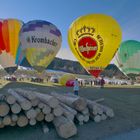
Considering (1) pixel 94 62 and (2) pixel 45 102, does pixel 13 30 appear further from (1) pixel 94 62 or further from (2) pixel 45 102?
(2) pixel 45 102

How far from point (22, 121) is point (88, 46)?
14.0m

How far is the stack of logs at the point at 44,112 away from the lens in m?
7.66

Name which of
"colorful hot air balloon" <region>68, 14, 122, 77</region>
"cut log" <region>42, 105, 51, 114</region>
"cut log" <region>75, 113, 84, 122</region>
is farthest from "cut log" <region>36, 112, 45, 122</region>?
"colorful hot air balloon" <region>68, 14, 122, 77</region>

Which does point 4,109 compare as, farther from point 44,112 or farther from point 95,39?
point 95,39

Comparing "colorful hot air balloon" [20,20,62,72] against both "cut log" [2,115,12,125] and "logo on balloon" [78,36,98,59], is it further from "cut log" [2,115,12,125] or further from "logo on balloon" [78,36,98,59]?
"cut log" [2,115,12,125]

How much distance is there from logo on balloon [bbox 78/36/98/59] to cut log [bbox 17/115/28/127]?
1382 centimetres

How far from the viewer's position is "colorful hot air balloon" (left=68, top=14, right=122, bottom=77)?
21.0 metres

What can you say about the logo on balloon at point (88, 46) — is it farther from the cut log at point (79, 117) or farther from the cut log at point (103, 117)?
the cut log at point (79, 117)

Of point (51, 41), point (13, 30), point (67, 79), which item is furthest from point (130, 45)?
point (13, 30)

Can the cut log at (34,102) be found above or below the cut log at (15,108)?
above

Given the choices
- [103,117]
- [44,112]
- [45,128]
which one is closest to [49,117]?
[44,112]

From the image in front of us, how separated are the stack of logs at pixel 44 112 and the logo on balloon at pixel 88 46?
40.5 feet

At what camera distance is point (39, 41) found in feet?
86.1

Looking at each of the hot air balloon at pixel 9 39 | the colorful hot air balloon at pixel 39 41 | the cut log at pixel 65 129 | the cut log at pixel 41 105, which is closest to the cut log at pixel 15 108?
the cut log at pixel 41 105
